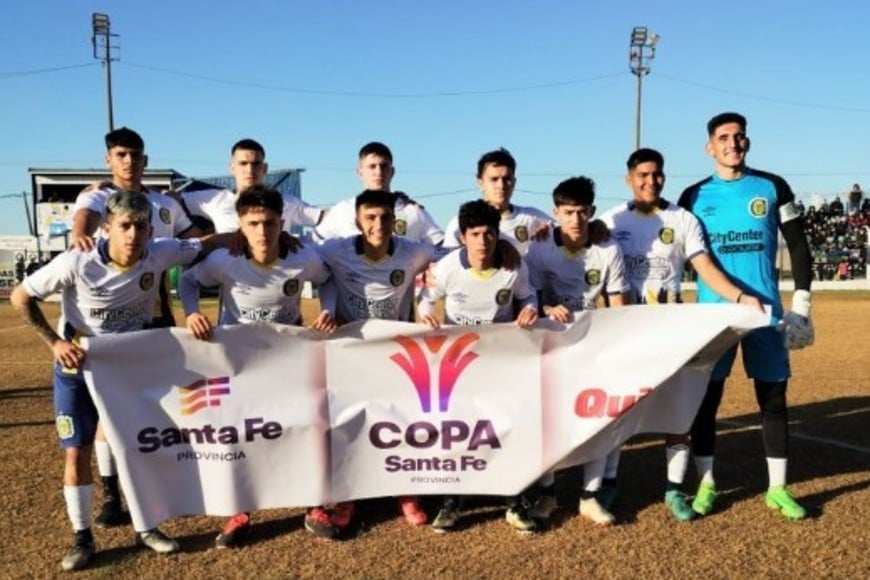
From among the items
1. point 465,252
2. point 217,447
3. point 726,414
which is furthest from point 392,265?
point 726,414

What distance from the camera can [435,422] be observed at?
488cm

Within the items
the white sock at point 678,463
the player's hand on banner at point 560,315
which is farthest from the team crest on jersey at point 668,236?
the white sock at point 678,463

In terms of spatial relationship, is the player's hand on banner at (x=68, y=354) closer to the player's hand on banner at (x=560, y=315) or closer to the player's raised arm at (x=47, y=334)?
the player's raised arm at (x=47, y=334)

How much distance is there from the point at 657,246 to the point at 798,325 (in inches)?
44.0

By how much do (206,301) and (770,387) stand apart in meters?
28.8

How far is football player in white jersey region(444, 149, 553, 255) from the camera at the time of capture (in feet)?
18.9

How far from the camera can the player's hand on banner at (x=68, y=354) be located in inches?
175

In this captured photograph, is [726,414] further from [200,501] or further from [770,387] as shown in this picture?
[200,501]

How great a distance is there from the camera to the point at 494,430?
489 centimetres

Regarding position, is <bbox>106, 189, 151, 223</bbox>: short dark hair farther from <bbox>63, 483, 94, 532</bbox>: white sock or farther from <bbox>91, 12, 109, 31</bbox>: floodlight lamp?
<bbox>91, 12, 109, 31</bbox>: floodlight lamp

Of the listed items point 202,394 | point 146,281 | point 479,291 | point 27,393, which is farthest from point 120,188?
point 27,393

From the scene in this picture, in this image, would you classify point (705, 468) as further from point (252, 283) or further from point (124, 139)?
point (124, 139)

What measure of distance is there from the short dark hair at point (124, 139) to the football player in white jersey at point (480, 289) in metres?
2.50

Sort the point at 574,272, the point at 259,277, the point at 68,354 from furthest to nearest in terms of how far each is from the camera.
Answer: the point at 574,272
the point at 259,277
the point at 68,354
